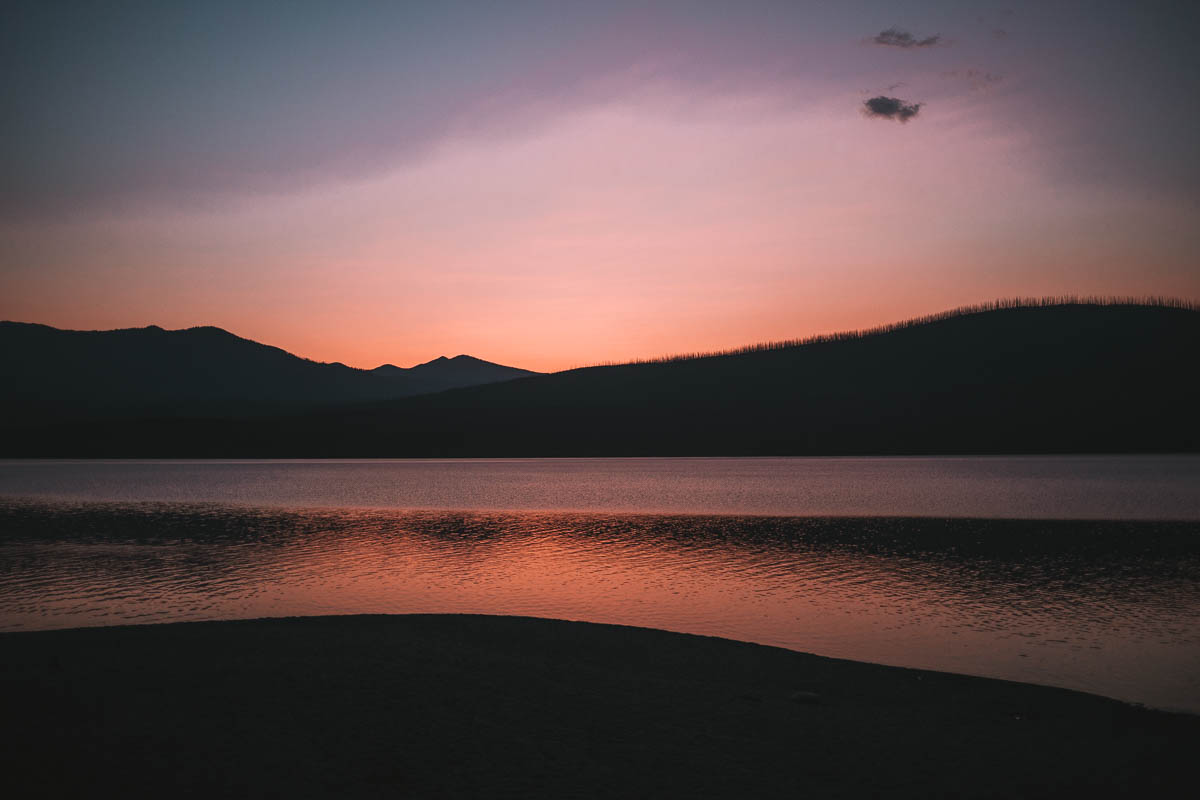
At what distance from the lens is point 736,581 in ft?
70.4

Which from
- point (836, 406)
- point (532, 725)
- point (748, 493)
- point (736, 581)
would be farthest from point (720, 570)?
point (836, 406)

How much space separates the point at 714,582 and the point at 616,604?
372 cm

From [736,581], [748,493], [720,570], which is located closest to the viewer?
[736,581]

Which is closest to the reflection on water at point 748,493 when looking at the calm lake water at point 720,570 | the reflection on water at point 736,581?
the calm lake water at point 720,570

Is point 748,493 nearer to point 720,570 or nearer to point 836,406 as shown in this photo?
point 720,570

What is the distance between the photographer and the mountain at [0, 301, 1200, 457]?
452ft

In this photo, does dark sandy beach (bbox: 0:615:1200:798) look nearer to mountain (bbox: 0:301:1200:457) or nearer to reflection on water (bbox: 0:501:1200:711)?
reflection on water (bbox: 0:501:1200:711)

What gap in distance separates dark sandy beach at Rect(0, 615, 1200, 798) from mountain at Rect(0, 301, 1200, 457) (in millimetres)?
132073

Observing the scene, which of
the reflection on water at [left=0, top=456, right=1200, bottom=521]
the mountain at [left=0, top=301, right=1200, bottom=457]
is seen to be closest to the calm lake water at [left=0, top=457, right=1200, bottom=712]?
the reflection on water at [left=0, top=456, right=1200, bottom=521]

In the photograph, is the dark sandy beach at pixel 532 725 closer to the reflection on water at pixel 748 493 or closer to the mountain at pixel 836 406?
the reflection on water at pixel 748 493

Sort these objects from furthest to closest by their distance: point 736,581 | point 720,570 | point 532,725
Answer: point 720,570, point 736,581, point 532,725

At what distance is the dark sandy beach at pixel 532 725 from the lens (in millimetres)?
8289

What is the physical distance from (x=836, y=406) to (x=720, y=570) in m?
137

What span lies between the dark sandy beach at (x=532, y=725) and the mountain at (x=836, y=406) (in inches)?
5200
